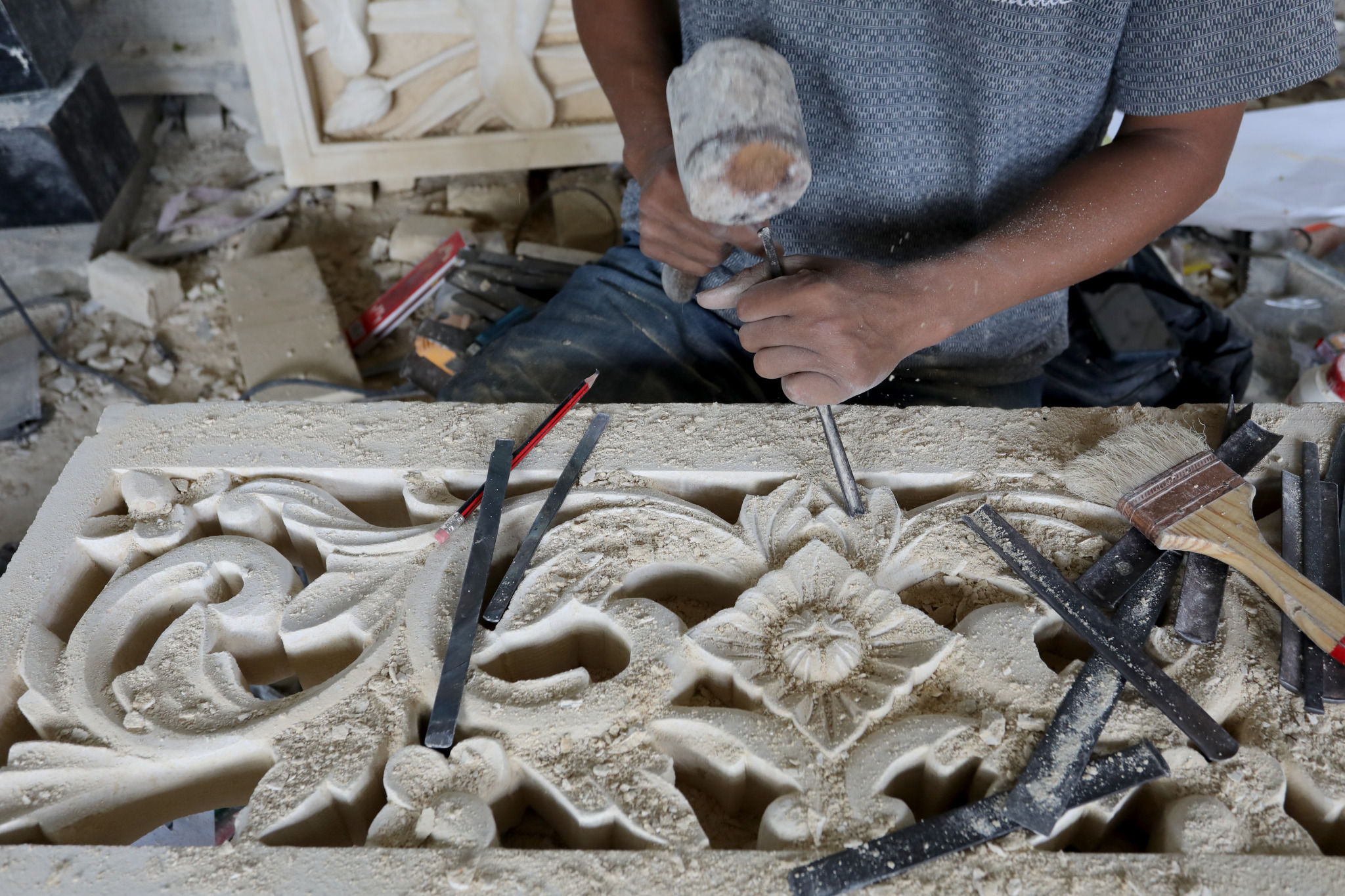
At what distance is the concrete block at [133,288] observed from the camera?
2.69 m

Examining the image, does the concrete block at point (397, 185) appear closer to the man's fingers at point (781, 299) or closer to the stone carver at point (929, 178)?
the stone carver at point (929, 178)

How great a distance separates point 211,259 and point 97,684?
7.44 feet

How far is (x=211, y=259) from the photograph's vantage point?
9.65 ft

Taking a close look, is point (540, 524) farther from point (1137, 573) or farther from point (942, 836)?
point (1137, 573)

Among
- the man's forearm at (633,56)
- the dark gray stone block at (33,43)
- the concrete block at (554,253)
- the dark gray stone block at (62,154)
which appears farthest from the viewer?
the concrete block at (554,253)

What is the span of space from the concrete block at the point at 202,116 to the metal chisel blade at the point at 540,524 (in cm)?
283

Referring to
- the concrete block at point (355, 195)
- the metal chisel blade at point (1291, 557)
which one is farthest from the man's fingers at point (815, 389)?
the concrete block at point (355, 195)

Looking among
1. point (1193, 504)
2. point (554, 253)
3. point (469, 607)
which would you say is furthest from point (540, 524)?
point (554, 253)

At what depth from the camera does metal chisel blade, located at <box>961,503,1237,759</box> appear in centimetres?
93

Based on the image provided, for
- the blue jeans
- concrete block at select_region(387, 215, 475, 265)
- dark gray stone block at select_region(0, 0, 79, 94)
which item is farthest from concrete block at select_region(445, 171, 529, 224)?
the blue jeans

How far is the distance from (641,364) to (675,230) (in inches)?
12.9

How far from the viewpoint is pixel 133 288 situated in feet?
8.79

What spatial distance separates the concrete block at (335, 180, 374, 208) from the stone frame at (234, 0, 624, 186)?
0.19m

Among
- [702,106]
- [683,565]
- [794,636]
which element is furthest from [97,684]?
[702,106]
